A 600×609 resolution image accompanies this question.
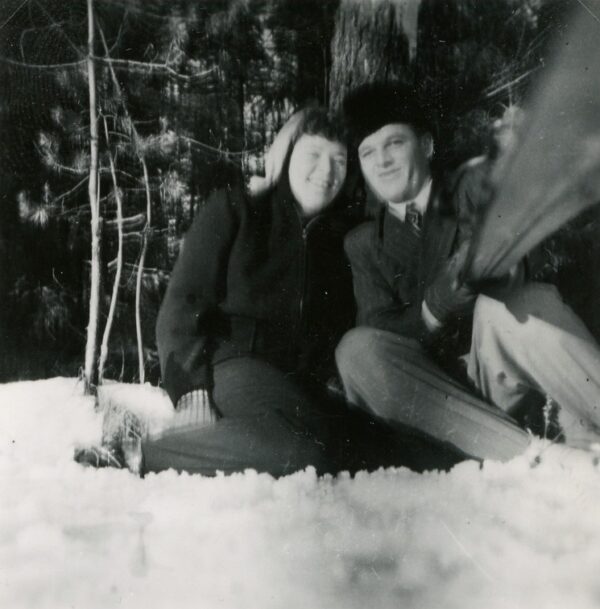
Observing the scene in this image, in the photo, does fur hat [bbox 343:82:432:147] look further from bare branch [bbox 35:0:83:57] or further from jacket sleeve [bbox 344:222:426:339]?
bare branch [bbox 35:0:83:57]

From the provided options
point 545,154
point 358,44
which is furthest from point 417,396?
point 358,44

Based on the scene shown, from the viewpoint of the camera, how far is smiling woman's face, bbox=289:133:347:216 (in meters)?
2.99

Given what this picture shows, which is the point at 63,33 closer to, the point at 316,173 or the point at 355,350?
the point at 316,173

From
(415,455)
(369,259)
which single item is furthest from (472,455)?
(369,259)

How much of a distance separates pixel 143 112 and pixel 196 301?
76cm

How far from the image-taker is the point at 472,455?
9.89 feet

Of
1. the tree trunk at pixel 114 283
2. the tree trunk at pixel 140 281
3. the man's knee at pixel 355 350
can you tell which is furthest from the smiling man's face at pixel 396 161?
the tree trunk at pixel 114 283

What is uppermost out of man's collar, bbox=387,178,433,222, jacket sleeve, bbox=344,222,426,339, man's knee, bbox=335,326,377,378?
man's collar, bbox=387,178,433,222

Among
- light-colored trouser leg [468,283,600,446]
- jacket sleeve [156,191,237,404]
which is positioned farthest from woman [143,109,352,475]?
light-colored trouser leg [468,283,600,446]

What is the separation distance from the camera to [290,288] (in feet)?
9.80

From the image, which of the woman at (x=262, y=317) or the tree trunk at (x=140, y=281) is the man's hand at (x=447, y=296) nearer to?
the woman at (x=262, y=317)

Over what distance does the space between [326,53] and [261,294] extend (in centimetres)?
98

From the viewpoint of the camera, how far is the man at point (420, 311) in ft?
9.82

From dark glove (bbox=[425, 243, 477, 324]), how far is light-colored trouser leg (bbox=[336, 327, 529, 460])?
0.16m
